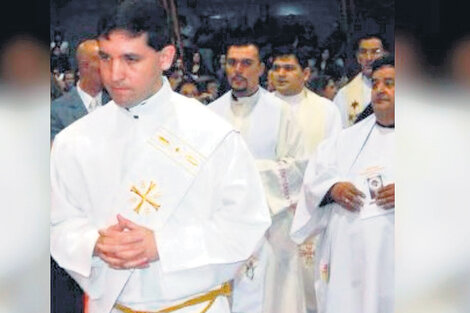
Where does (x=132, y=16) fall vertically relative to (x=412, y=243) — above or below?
above

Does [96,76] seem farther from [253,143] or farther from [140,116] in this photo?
[253,143]

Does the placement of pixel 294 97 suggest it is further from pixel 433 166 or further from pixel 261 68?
pixel 433 166

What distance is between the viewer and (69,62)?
279cm

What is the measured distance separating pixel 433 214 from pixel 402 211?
0.31 ft

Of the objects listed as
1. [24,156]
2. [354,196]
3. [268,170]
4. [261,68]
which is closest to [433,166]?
[354,196]

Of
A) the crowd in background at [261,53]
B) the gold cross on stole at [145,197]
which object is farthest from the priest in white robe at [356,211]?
the gold cross on stole at [145,197]

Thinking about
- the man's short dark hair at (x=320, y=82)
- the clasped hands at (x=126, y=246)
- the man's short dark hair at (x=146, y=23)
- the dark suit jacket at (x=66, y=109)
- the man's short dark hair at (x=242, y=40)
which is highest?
the man's short dark hair at (x=146, y=23)

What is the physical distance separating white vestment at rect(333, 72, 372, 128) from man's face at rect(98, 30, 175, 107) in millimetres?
541

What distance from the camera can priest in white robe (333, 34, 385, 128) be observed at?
2.72 metres

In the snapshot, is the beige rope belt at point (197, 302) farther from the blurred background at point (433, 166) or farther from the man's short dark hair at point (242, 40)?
the man's short dark hair at point (242, 40)

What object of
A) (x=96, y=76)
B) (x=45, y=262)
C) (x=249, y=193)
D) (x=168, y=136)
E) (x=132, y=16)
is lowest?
(x=45, y=262)

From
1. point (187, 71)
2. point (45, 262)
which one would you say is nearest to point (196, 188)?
point (187, 71)

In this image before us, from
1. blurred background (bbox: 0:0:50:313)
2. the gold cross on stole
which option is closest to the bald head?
blurred background (bbox: 0:0:50:313)

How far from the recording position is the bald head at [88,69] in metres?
2.78
